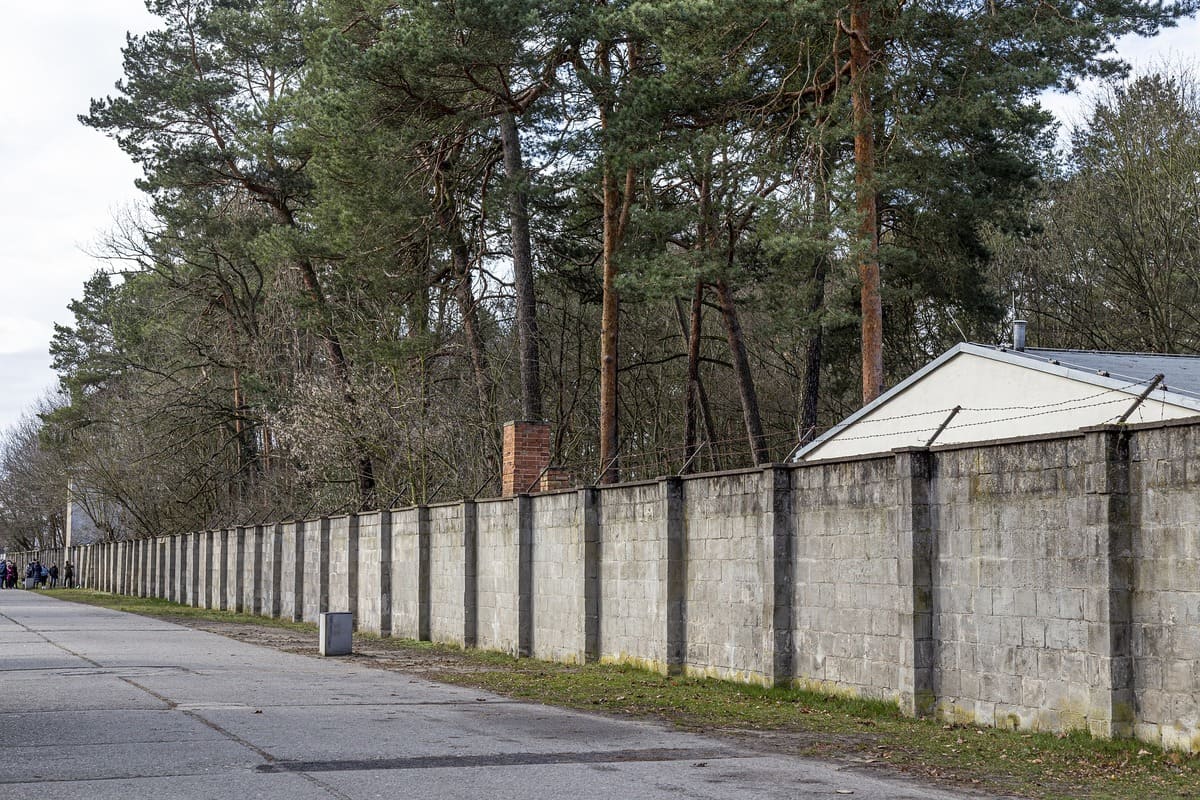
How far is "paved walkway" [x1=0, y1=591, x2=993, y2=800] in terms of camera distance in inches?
342

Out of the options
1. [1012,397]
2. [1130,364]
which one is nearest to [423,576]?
[1012,397]

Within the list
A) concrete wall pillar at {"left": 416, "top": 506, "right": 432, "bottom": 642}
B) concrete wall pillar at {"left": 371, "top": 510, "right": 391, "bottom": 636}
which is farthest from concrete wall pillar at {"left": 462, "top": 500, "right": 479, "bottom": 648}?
concrete wall pillar at {"left": 371, "top": 510, "right": 391, "bottom": 636}

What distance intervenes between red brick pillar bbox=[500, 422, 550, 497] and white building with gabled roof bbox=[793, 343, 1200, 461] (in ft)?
16.7

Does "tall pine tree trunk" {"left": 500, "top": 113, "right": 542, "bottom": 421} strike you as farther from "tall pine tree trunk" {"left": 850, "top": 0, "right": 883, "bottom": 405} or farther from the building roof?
the building roof

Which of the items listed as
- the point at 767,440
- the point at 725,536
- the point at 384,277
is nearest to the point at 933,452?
the point at 725,536

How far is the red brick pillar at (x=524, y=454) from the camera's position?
2430 centimetres

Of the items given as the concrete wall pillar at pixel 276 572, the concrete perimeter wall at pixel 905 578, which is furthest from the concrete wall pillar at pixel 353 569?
the concrete wall pillar at pixel 276 572

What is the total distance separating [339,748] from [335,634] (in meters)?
11.7

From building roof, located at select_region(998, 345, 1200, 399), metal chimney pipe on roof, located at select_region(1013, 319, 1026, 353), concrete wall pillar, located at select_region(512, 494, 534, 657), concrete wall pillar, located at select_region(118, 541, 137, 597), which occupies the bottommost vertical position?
concrete wall pillar, located at select_region(118, 541, 137, 597)

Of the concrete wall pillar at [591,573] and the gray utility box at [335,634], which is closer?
the concrete wall pillar at [591,573]

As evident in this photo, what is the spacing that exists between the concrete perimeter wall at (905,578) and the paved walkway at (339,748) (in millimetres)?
2431

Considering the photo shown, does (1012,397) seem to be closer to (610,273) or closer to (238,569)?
(610,273)

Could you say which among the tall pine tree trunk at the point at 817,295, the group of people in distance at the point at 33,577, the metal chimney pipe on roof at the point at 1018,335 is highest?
the tall pine tree trunk at the point at 817,295

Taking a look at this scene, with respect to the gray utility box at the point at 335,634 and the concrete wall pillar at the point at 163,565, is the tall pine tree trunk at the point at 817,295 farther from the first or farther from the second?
the concrete wall pillar at the point at 163,565
